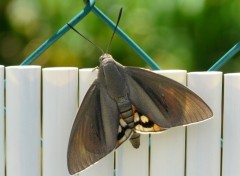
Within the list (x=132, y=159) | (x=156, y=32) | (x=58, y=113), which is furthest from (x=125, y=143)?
(x=156, y=32)

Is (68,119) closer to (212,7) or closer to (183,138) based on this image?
(183,138)

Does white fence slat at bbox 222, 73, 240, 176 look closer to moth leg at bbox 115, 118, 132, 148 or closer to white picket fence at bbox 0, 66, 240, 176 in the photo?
white picket fence at bbox 0, 66, 240, 176

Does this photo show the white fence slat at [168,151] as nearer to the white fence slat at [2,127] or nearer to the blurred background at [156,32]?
the white fence slat at [2,127]

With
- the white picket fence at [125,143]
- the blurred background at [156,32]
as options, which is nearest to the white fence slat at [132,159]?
the white picket fence at [125,143]

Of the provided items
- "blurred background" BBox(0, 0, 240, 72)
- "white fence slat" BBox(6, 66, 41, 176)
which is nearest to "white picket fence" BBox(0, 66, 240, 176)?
"white fence slat" BBox(6, 66, 41, 176)

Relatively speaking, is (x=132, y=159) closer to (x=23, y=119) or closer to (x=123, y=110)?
(x=123, y=110)
